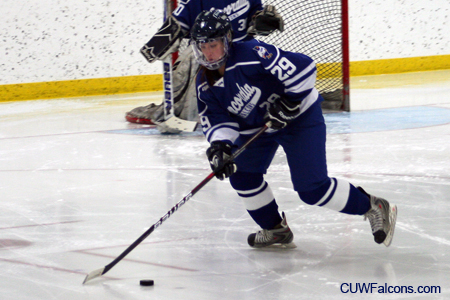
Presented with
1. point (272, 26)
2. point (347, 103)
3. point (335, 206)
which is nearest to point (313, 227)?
point (335, 206)

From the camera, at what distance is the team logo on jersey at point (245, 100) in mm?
1968

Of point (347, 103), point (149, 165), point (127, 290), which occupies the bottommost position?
point (347, 103)

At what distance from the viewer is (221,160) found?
1.94 meters

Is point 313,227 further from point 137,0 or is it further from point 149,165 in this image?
point 137,0

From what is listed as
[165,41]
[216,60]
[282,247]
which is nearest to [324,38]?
[165,41]

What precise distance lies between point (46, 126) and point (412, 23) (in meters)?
4.98

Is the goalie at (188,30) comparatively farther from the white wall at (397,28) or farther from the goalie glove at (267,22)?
the white wall at (397,28)

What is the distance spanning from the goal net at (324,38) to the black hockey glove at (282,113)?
3467 millimetres

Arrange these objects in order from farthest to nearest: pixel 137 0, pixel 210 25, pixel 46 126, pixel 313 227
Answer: pixel 137 0, pixel 46 126, pixel 313 227, pixel 210 25

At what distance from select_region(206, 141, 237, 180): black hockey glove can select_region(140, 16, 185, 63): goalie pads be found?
5.46 feet

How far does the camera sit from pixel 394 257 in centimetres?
195

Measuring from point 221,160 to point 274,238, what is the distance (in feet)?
1.16

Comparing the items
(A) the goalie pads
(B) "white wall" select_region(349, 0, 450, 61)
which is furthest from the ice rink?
(B) "white wall" select_region(349, 0, 450, 61)

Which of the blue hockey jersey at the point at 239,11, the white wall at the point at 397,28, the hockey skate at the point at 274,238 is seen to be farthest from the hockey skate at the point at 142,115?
the white wall at the point at 397,28
